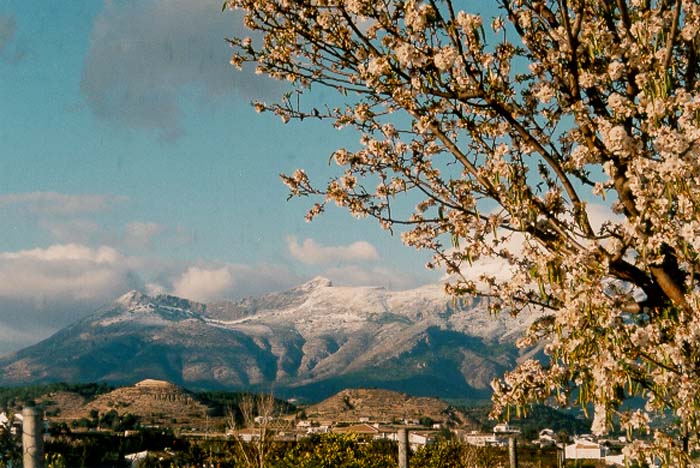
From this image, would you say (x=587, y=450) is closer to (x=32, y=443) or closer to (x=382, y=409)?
(x=382, y=409)

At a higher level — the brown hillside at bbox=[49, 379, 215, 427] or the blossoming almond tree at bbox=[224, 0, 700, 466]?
the blossoming almond tree at bbox=[224, 0, 700, 466]

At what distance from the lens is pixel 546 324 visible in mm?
5574

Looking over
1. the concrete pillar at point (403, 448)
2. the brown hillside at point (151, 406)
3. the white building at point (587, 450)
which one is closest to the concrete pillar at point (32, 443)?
the concrete pillar at point (403, 448)

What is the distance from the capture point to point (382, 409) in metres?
148

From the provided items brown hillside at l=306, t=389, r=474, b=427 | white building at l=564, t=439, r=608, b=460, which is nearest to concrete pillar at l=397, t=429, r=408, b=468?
white building at l=564, t=439, r=608, b=460

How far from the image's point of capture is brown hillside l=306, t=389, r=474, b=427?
453ft

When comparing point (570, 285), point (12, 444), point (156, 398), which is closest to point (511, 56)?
point (570, 285)

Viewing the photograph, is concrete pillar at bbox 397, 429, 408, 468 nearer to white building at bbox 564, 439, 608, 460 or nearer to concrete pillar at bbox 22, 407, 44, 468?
concrete pillar at bbox 22, 407, 44, 468

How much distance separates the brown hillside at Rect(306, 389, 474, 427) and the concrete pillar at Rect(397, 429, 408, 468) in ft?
391

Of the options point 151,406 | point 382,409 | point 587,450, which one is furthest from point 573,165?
point 382,409

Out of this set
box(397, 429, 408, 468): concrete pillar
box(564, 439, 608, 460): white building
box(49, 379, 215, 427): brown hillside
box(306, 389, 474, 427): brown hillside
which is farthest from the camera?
box(306, 389, 474, 427): brown hillside

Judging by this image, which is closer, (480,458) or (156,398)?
(480,458)

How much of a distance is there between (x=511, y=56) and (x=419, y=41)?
2.34ft

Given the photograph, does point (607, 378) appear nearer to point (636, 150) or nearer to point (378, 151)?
point (636, 150)
